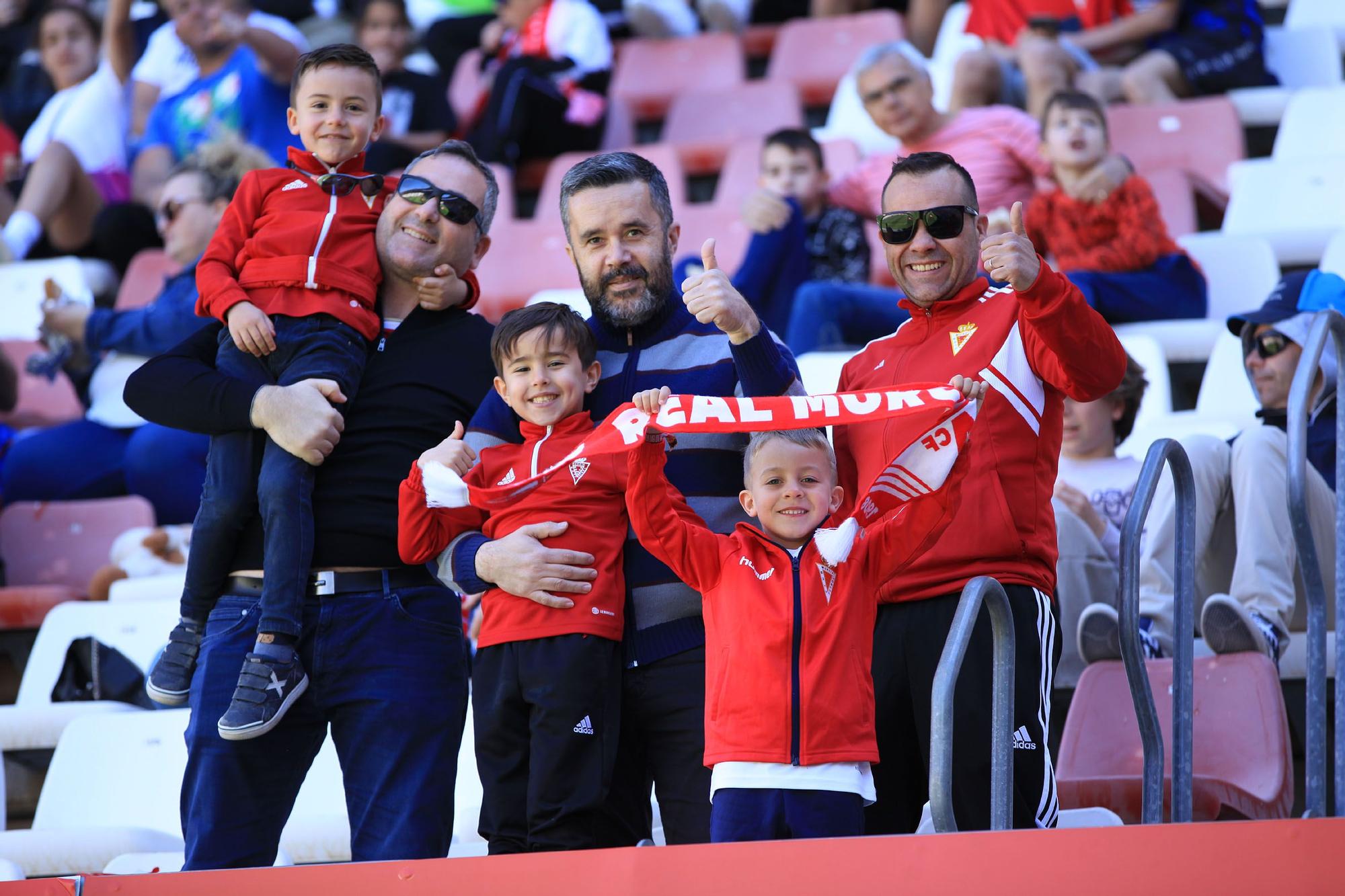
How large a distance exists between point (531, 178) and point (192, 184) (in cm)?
227

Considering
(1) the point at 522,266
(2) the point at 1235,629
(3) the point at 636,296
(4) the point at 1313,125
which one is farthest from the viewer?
(1) the point at 522,266

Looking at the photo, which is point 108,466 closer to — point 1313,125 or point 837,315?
point 837,315

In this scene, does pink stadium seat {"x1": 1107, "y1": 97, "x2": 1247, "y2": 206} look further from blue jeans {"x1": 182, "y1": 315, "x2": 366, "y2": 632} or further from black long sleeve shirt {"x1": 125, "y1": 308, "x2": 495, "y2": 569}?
blue jeans {"x1": 182, "y1": 315, "x2": 366, "y2": 632}

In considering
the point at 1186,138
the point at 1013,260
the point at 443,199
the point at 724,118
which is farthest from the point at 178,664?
the point at 724,118

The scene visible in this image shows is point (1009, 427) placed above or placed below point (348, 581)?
above

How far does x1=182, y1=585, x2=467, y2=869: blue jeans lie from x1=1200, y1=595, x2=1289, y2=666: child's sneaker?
1680 millimetres

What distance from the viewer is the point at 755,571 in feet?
9.09

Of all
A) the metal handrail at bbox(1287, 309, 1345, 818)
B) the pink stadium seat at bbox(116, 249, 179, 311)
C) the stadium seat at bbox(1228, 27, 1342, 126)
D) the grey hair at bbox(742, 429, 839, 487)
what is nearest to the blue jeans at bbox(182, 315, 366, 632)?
the grey hair at bbox(742, 429, 839, 487)

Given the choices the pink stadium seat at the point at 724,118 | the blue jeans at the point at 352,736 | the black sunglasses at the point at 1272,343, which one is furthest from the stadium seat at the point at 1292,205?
the blue jeans at the point at 352,736

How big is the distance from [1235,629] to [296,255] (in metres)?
2.15

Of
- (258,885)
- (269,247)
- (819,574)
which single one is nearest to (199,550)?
(269,247)

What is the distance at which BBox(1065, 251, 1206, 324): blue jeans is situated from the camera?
5.48 metres

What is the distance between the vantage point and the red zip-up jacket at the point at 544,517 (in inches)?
112

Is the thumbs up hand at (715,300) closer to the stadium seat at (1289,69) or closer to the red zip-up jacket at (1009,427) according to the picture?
the red zip-up jacket at (1009,427)
